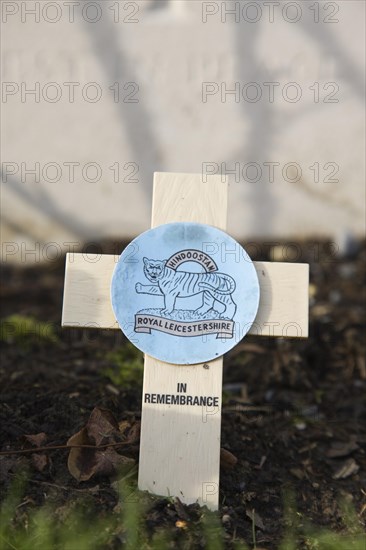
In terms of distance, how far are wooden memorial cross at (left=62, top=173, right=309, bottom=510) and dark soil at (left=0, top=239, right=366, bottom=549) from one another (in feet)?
0.30

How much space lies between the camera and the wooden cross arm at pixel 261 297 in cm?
219

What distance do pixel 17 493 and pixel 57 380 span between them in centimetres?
87

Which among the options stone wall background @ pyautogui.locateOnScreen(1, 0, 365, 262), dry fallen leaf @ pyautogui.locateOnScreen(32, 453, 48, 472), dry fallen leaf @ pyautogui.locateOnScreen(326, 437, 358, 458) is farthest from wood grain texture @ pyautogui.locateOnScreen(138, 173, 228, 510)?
stone wall background @ pyautogui.locateOnScreen(1, 0, 365, 262)

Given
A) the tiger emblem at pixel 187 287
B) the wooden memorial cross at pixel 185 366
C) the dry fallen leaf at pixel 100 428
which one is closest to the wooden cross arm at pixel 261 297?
the wooden memorial cross at pixel 185 366

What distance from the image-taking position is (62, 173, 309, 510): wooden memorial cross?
2104 millimetres

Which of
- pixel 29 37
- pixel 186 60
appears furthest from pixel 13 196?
pixel 186 60

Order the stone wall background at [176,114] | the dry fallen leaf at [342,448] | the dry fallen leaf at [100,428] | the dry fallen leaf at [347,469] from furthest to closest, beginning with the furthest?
the stone wall background at [176,114] < the dry fallen leaf at [342,448] < the dry fallen leaf at [347,469] < the dry fallen leaf at [100,428]

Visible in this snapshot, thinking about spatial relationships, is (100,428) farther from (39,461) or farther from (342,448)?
(342,448)

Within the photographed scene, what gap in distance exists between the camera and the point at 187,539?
1938mm

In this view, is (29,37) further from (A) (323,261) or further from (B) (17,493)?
(B) (17,493)

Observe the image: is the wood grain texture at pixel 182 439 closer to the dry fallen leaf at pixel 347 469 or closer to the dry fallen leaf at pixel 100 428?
the dry fallen leaf at pixel 100 428

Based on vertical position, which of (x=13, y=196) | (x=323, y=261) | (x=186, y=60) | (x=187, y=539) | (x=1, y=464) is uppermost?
(x=186, y=60)

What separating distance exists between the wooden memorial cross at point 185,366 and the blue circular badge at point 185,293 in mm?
43

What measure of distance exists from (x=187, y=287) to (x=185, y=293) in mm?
19
